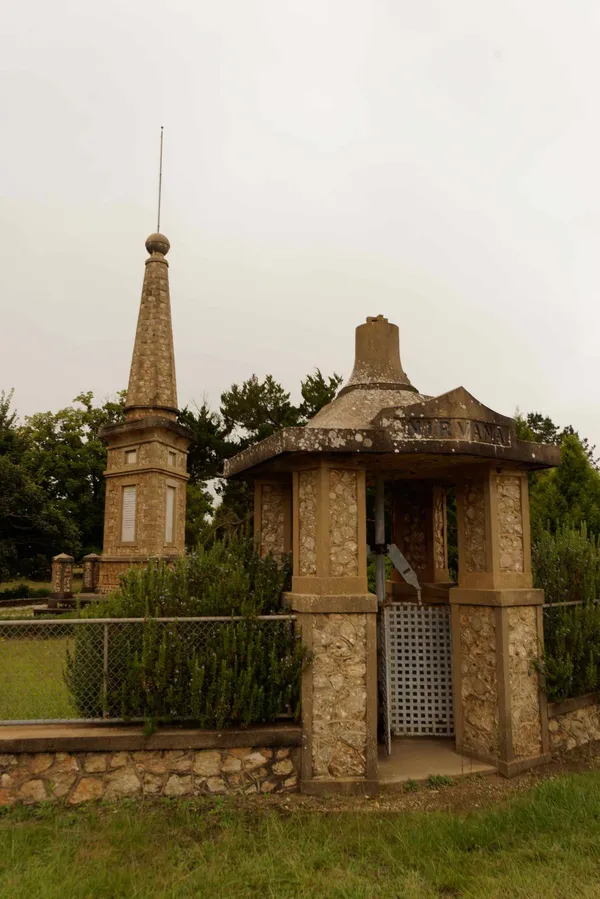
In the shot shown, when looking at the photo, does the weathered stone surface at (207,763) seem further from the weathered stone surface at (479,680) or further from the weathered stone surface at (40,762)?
the weathered stone surface at (479,680)

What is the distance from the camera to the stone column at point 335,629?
5.50 m

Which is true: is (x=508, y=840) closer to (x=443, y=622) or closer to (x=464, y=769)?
(x=464, y=769)

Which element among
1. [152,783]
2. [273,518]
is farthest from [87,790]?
[273,518]

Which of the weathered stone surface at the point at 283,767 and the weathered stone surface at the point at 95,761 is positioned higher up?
the weathered stone surface at the point at 95,761

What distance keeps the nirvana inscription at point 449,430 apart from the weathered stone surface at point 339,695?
6.03ft

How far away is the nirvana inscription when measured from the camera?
19.5 feet

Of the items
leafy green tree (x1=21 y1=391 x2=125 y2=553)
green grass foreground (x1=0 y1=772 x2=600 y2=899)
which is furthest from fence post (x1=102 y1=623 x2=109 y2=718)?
leafy green tree (x1=21 y1=391 x2=125 y2=553)

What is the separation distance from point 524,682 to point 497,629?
65cm

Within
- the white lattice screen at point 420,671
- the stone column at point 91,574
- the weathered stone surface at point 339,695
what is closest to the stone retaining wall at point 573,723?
the white lattice screen at point 420,671

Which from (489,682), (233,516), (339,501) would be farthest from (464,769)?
(233,516)

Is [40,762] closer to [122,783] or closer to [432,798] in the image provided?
[122,783]

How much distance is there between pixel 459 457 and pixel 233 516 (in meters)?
20.5

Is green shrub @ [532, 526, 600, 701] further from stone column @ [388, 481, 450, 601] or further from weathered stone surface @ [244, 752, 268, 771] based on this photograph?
weathered stone surface @ [244, 752, 268, 771]

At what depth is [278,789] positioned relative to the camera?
17.6ft
